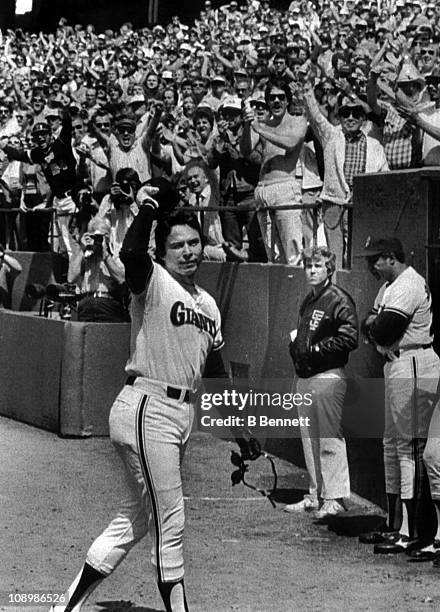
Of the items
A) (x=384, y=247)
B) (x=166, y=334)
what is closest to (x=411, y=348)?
(x=384, y=247)

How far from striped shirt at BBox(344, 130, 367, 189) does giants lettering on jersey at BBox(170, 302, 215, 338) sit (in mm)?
5240

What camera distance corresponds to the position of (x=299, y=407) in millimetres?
9852

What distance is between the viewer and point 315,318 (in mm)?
9586

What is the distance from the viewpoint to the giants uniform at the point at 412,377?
27.8 ft

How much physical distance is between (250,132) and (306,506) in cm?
463

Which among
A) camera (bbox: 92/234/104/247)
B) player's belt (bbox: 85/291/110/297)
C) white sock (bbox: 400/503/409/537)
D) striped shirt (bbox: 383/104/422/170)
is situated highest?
striped shirt (bbox: 383/104/422/170)

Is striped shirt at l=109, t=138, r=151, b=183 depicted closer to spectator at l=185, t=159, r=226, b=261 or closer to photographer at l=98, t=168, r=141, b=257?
spectator at l=185, t=159, r=226, b=261

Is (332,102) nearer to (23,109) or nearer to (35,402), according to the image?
(35,402)

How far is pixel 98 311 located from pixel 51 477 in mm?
2580

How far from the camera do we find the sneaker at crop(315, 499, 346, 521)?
31.0 feet

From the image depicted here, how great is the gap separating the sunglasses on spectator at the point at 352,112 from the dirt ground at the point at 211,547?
3.09 metres

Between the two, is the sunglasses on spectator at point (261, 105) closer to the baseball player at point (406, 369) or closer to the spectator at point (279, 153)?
the spectator at point (279, 153)

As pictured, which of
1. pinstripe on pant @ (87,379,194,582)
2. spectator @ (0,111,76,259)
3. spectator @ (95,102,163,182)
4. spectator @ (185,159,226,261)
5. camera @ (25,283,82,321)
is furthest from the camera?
spectator @ (0,111,76,259)

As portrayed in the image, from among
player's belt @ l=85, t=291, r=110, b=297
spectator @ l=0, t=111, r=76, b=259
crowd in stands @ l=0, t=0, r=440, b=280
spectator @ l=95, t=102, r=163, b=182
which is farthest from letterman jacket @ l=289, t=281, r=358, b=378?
spectator @ l=0, t=111, r=76, b=259
